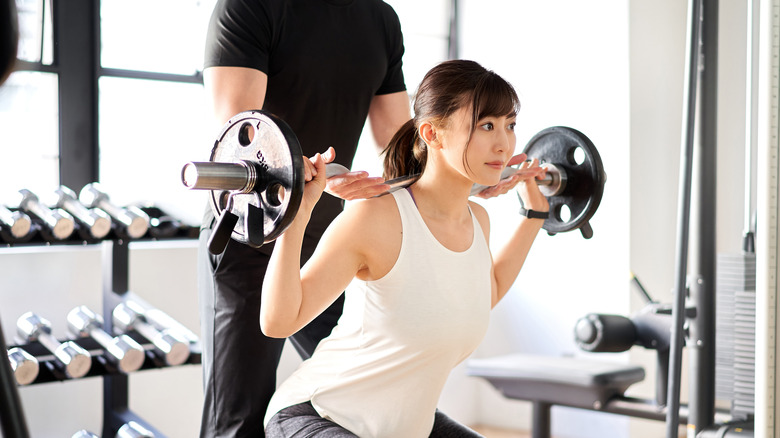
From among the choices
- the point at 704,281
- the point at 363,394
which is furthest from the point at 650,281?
the point at 363,394

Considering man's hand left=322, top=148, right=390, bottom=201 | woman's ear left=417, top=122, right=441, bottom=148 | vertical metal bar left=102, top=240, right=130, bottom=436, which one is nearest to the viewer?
man's hand left=322, top=148, right=390, bottom=201

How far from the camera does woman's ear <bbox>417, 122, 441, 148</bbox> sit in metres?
1.61

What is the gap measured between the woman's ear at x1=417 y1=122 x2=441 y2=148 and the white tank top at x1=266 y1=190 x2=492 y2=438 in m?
0.17

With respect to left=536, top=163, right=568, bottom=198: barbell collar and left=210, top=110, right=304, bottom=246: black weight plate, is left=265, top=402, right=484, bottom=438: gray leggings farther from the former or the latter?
left=536, top=163, right=568, bottom=198: barbell collar

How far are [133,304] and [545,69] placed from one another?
2694 mm

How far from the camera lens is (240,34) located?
1554 mm

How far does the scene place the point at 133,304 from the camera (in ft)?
8.61

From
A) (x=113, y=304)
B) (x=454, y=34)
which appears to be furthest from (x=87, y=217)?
(x=454, y=34)

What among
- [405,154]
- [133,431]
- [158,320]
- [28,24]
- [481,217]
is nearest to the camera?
[28,24]

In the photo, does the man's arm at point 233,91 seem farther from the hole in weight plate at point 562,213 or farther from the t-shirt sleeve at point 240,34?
the hole in weight plate at point 562,213

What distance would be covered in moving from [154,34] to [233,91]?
82.1 inches

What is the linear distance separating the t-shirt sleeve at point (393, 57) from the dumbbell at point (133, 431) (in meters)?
1.36

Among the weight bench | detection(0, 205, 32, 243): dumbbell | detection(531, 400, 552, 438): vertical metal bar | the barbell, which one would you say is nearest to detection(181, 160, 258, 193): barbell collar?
the barbell

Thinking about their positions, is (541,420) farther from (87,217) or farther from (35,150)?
(35,150)
